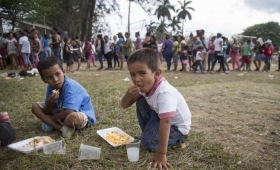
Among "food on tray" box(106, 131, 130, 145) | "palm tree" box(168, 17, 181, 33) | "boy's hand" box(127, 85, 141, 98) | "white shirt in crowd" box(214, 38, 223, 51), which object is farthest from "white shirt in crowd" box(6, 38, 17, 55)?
"palm tree" box(168, 17, 181, 33)

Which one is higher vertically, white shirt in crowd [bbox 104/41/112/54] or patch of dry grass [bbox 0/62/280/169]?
white shirt in crowd [bbox 104/41/112/54]

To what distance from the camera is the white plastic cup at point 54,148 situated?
89.8 inches

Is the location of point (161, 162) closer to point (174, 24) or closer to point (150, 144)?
point (150, 144)

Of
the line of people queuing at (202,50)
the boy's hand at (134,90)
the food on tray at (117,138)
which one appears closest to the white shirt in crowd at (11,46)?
the line of people queuing at (202,50)

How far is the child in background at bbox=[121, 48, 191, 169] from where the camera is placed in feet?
6.67

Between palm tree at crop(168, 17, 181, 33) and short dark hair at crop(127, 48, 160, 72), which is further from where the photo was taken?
palm tree at crop(168, 17, 181, 33)

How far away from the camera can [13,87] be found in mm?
5965

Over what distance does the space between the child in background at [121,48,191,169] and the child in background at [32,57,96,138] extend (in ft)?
2.21

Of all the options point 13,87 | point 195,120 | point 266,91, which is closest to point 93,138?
point 195,120

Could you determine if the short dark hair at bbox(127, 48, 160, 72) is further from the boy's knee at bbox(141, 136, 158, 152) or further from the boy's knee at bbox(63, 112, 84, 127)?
the boy's knee at bbox(63, 112, 84, 127)

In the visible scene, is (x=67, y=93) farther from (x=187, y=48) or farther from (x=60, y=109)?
(x=187, y=48)

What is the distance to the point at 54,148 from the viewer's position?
7.57ft

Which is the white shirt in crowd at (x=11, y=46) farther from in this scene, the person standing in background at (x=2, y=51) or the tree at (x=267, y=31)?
the tree at (x=267, y=31)

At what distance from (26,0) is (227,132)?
1491 centimetres
